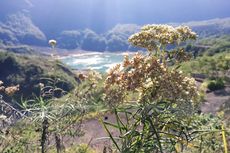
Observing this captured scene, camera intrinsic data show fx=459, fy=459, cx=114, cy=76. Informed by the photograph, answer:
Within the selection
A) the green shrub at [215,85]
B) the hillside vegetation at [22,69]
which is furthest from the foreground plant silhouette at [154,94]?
the hillside vegetation at [22,69]

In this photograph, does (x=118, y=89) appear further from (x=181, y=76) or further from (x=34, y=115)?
(x=34, y=115)

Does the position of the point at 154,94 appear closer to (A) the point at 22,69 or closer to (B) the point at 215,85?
(B) the point at 215,85

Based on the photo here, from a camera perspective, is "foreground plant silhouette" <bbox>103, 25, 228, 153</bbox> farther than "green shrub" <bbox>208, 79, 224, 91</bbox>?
No

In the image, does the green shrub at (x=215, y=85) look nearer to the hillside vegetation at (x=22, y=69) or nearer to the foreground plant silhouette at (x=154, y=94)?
the foreground plant silhouette at (x=154, y=94)

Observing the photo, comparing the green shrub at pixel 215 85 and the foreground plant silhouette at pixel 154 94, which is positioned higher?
the foreground plant silhouette at pixel 154 94

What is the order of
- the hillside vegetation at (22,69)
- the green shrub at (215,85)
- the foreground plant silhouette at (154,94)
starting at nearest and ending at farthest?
the foreground plant silhouette at (154,94) < the green shrub at (215,85) < the hillside vegetation at (22,69)

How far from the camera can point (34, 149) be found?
14.1 ft

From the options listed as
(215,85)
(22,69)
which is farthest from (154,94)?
(22,69)

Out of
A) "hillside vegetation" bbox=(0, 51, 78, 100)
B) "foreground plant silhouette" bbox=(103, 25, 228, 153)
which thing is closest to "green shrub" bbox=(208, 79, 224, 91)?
"foreground plant silhouette" bbox=(103, 25, 228, 153)

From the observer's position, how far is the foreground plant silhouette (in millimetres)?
3127

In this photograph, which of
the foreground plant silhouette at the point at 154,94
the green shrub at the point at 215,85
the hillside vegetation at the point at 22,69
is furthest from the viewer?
the hillside vegetation at the point at 22,69

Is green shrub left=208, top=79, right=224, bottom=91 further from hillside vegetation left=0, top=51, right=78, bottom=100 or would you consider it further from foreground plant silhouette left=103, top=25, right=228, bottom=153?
hillside vegetation left=0, top=51, right=78, bottom=100

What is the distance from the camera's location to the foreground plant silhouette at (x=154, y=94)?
3127 millimetres

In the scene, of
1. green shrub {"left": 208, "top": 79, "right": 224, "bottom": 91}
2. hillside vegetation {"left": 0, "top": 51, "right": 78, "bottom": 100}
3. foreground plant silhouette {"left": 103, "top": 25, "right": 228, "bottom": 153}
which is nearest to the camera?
foreground plant silhouette {"left": 103, "top": 25, "right": 228, "bottom": 153}
